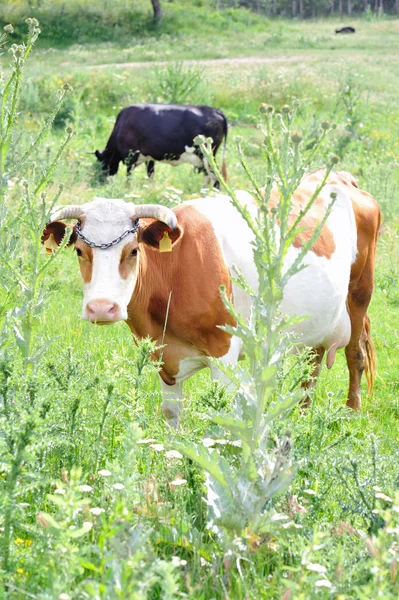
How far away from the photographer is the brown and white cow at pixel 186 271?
3.93 meters

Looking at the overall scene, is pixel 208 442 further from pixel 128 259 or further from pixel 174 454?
pixel 128 259

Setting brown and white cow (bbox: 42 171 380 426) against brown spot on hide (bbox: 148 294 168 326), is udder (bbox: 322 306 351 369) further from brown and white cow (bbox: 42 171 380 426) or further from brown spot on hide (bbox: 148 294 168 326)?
brown spot on hide (bbox: 148 294 168 326)

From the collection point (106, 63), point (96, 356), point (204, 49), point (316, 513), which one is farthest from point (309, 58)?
point (316, 513)

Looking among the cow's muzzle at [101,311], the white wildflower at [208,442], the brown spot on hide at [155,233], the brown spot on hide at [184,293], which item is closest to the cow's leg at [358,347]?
the brown spot on hide at [184,293]

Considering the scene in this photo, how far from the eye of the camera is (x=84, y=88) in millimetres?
18578

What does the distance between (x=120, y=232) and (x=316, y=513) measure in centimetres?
167

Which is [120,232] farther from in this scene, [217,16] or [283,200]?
[217,16]

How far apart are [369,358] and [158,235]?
2262 mm

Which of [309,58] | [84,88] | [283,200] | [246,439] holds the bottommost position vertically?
[309,58]

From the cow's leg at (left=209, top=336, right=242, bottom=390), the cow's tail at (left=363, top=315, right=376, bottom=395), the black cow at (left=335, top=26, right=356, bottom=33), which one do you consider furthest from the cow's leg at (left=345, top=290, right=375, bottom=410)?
the black cow at (left=335, top=26, right=356, bottom=33)

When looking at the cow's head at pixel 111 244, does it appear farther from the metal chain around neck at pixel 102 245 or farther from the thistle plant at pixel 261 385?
the thistle plant at pixel 261 385

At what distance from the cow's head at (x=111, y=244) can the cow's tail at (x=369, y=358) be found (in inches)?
83.0

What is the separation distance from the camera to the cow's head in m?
3.79

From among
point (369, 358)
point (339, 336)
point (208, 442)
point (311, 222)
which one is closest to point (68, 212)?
point (208, 442)
